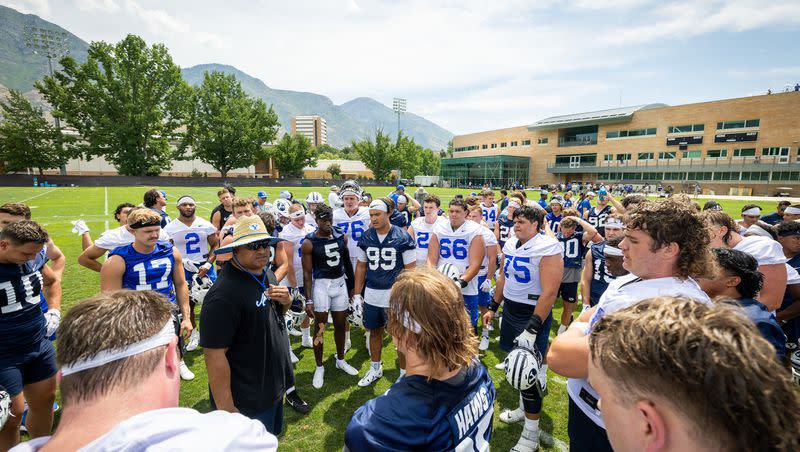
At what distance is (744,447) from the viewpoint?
864 millimetres

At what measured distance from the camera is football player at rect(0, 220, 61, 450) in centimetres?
322

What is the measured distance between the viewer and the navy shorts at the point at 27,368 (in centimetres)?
316

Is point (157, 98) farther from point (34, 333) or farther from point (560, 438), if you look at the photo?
point (560, 438)

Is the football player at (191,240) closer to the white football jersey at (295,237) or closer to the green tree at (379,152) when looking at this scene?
the white football jersey at (295,237)

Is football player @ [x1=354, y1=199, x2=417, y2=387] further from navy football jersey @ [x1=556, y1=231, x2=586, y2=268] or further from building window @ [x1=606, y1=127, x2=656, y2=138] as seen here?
building window @ [x1=606, y1=127, x2=656, y2=138]

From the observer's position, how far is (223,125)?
52.3 m

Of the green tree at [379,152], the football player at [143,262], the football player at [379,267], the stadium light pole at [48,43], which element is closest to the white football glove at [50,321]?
the football player at [143,262]

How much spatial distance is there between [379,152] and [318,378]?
2308 inches

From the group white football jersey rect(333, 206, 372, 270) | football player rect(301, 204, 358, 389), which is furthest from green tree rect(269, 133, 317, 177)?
football player rect(301, 204, 358, 389)

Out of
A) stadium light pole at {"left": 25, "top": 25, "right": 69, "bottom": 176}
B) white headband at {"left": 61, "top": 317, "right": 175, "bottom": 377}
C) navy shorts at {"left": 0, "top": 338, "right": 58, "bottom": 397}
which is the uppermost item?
stadium light pole at {"left": 25, "top": 25, "right": 69, "bottom": 176}

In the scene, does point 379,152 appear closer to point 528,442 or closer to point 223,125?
point 223,125

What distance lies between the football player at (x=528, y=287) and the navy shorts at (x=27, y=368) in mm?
4906

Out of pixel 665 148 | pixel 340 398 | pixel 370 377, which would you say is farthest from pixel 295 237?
pixel 665 148

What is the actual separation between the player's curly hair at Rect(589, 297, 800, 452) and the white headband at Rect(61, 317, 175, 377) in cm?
169
